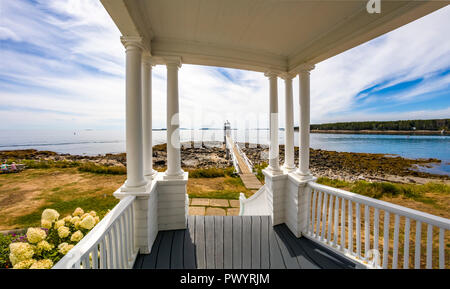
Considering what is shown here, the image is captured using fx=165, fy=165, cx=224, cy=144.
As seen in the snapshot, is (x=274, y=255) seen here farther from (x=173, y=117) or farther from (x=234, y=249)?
(x=173, y=117)

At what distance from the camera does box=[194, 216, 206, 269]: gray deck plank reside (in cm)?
209

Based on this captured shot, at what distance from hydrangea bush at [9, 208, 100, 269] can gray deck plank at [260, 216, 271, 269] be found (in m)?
2.04

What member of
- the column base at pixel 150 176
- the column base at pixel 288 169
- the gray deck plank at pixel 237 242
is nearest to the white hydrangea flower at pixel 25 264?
the column base at pixel 150 176

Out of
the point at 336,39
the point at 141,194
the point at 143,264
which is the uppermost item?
the point at 336,39

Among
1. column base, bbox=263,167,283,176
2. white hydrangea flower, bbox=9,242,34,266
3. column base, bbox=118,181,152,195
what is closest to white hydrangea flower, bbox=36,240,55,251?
white hydrangea flower, bbox=9,242,34,266

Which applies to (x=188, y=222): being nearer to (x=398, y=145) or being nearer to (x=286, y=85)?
(x=286, y=85)

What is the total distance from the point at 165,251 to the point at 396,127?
87.0ft

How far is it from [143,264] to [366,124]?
103 ft

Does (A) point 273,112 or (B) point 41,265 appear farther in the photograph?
(A) point 273,112

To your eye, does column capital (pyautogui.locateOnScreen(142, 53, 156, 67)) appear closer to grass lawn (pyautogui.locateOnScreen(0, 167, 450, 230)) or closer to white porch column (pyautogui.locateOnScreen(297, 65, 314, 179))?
white porch column (pyautogui.locateOnScreen(297, 65, 314, 179))

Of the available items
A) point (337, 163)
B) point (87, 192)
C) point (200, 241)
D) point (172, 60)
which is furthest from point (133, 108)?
point (337, 163)

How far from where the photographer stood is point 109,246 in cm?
144

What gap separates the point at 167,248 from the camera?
7.57ft
